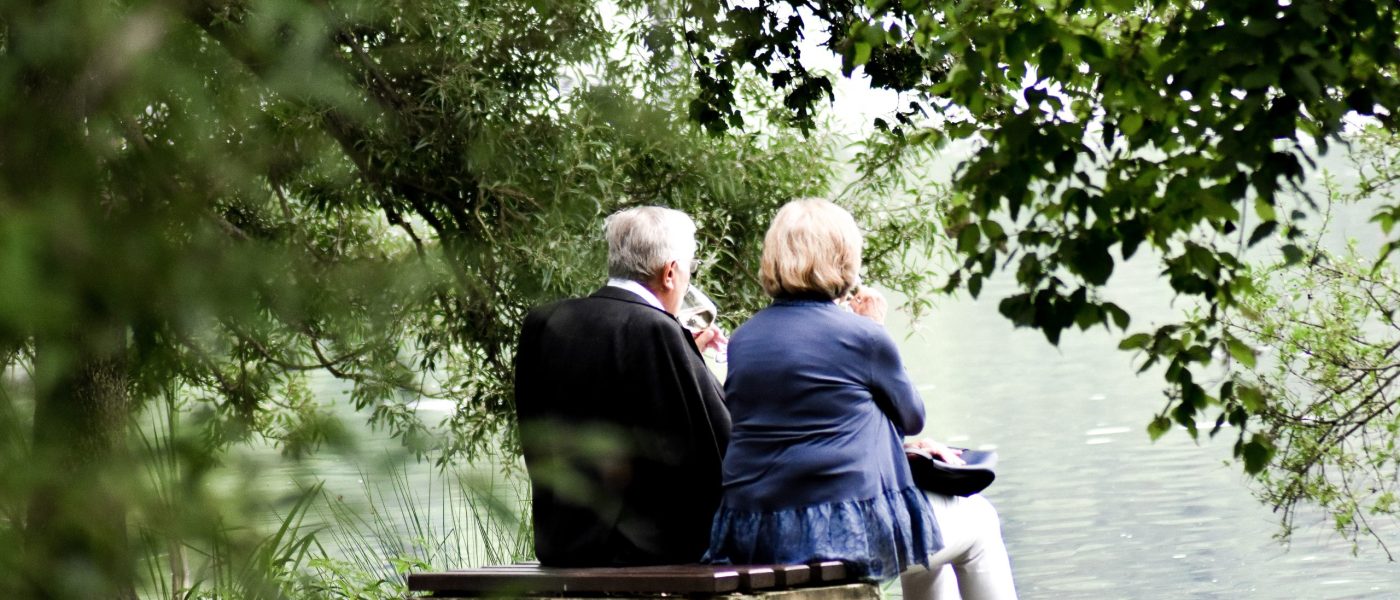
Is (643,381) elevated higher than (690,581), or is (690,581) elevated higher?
(643,381)

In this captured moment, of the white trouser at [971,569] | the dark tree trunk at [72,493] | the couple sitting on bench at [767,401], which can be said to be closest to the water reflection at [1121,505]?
the white trouser at [971,569]

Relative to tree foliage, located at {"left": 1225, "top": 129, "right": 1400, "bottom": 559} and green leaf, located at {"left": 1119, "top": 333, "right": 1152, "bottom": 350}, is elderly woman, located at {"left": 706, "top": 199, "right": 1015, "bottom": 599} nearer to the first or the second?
green leaf, located at {"left": 1119, "top": 333, "right": 1152, "bottom": 350}

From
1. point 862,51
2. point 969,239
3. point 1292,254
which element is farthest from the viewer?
point 862,51

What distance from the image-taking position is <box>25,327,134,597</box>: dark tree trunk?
31.9 inches

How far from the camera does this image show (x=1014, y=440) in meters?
22.7

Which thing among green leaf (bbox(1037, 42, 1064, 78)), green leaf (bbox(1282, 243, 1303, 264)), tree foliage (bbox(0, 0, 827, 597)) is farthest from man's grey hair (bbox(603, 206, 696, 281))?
tree foliage (bbox(0, 0, 827, 597))

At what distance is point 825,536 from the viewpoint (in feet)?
12.5

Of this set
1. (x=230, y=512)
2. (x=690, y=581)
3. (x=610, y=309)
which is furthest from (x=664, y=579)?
(x=230, y=512)

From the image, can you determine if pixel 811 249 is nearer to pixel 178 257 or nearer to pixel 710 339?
pixel 710 339

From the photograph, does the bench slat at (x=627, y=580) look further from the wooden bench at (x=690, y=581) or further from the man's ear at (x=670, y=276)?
the man's ear at (x=670, y=276)

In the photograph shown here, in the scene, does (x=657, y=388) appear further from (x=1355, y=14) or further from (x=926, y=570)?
(x=1355, y=14)

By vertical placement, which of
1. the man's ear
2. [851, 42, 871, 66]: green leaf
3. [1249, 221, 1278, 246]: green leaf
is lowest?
[1249, 221, 1278, 246]: green leaf

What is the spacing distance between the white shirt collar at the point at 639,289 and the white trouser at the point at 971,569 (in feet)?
3.04

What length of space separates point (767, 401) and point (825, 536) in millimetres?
347
